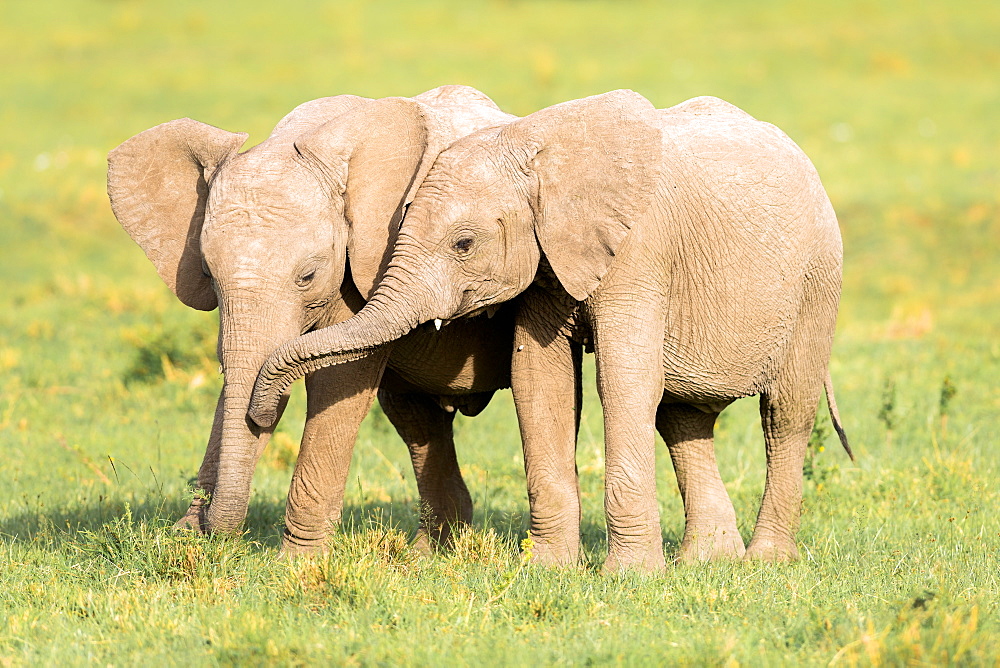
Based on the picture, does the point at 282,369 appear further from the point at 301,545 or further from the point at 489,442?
the point at 489,442

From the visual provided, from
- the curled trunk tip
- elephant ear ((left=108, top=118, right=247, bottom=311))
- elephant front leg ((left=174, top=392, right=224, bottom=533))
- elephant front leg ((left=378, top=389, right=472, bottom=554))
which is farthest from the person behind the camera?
elephant front leg ((left=378, top=389, right=472, bottom=554))

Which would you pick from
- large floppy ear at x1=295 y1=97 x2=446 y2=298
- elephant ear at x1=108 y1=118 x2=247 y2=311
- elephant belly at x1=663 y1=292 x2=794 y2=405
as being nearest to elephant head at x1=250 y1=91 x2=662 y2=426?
large floppy ear at x1=295 y1=97 x2=446 y2=298

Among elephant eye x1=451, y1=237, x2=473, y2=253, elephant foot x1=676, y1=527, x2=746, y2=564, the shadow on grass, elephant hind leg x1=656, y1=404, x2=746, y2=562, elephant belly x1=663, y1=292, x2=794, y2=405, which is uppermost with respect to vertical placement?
elephant eye x1=451, y1=237, x2=473, y2=253

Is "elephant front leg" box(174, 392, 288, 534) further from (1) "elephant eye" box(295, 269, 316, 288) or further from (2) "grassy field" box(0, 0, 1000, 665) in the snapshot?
(1) "elephant eye" box(295, 269, 316, 288)

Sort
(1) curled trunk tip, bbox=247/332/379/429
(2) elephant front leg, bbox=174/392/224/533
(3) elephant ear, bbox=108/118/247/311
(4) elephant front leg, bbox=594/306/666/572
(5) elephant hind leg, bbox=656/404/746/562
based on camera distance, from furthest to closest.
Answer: (5) elephant hind leg, bbox=656/404/746/562 < (2) elephant front leg, bbox=174/392/224/533 < (3) elephant ear, bbox=108/118/247/311 < (4) elephant front leg, bbox=594/306/666/572 < (1) curled trunk tip, bbox=247/332/379/429

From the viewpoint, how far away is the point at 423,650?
15.9 ft

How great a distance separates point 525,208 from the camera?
6.00 m

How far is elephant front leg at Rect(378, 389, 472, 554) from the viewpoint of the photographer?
25.0ft

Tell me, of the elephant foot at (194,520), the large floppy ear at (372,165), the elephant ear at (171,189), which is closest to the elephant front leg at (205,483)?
the elephant foot at (194,520)

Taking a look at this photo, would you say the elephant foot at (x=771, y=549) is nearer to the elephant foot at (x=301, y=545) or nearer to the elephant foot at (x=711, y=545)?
the elephant foot at (x=711, y=545)

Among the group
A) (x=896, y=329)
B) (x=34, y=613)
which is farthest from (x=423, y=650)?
(x=896, y=329)

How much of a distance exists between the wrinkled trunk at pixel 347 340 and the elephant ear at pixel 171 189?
970 millimetres

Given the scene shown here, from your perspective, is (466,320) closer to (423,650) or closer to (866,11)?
(423,650)

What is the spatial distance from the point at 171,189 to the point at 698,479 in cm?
349
